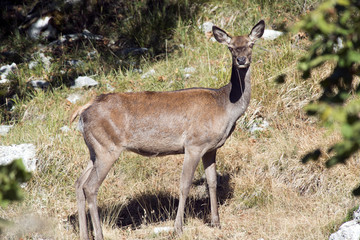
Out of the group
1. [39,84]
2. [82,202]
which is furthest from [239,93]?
[39,84]

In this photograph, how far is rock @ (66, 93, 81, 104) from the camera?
9341 millimetres

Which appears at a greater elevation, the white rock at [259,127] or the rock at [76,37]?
the rock at [76,37]

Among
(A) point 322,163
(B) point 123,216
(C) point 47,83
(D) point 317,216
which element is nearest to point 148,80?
(C) point 47,83

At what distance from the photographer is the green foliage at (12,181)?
6.62 feet

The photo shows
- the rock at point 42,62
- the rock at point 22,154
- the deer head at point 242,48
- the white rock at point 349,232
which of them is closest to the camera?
the white rock at point 349,232

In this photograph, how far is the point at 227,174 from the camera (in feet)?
24.2

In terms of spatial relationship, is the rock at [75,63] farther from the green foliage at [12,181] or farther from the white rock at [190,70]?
the green foliage at [12,181]

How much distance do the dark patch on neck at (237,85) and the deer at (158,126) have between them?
1cm

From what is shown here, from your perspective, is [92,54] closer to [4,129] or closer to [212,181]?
[4,129]

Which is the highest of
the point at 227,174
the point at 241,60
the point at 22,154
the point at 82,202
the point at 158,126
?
the point at 241,60

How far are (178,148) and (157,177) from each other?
50.3 inches

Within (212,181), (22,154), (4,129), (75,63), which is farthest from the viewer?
(75,63)

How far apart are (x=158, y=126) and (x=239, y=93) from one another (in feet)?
3.86

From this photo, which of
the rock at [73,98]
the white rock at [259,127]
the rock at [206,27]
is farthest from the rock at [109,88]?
the white rock at [259,127]
